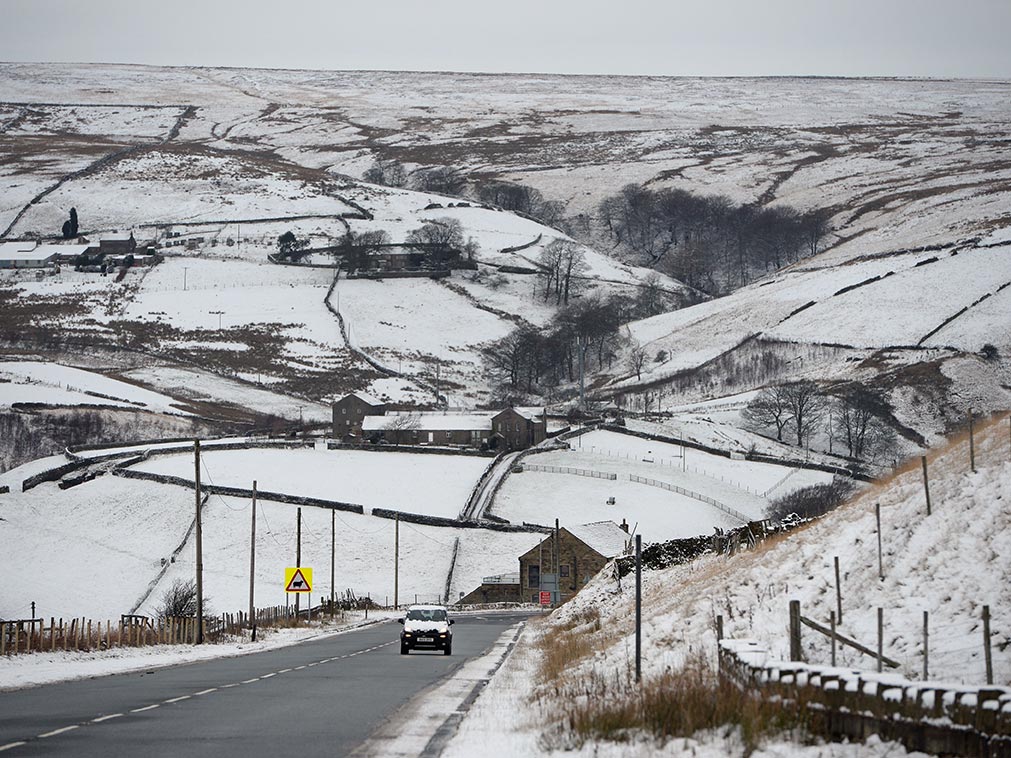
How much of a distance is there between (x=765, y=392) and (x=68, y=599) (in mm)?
84560

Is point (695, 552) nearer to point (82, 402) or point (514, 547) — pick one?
point (514, 547)

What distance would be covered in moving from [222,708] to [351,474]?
3573 inches

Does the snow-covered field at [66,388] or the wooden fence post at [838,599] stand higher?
the snow-covered field at [66,388]

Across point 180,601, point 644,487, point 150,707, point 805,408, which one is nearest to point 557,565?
point 644,487

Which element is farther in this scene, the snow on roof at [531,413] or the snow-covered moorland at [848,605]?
the snow on roof at [531,413]

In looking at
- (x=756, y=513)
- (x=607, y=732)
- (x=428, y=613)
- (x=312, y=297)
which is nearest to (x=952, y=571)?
(x=607, y=732)

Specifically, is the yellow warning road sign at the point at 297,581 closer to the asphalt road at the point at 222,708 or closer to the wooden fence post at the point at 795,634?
the asphalt road at the point at 222,708

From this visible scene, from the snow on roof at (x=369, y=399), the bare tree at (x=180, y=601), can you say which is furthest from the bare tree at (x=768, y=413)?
the bare tree at (x=180, y=601)

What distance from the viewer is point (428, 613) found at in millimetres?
41125

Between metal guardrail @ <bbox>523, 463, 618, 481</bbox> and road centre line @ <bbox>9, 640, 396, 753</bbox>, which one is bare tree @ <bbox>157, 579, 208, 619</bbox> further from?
metal guardrail @ <bbox>523, 463, 618, 481</bbox>

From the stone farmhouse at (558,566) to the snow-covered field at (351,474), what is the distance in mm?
9999

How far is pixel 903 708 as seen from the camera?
1416 centimetres

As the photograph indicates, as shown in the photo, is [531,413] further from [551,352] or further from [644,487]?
[551,352]

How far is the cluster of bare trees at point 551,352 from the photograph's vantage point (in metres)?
182
